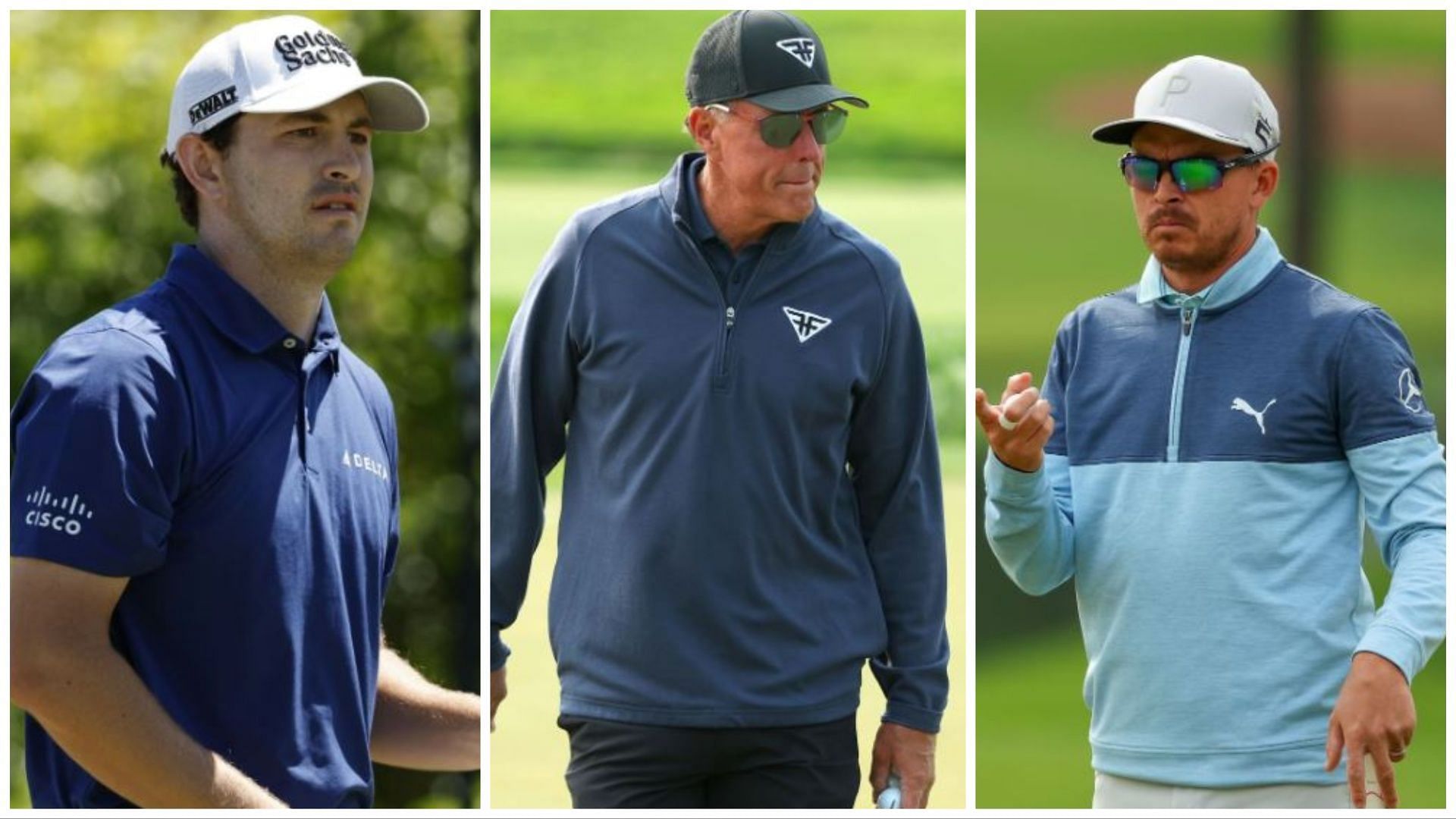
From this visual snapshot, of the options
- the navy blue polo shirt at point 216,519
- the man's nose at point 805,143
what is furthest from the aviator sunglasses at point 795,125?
the navy blue polo shirt at point 216,519

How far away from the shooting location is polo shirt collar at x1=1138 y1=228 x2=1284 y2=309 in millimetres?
3277

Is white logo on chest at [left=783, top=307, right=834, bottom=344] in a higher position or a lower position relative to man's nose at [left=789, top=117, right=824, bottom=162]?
lower

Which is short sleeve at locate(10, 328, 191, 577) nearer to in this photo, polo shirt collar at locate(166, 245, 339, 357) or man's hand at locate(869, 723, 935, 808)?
polo shirt collar at locate(166, 245, 339, 357)

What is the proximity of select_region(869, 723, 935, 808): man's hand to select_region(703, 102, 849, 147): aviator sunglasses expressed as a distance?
99 centimetres

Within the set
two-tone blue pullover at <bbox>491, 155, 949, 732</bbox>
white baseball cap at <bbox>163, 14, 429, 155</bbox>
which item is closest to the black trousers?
two-tone blue pullover at <bbox>491, 155, 949, 732</bbox>

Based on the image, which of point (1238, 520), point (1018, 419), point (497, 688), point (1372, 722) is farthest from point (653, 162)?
point (1372, 722)

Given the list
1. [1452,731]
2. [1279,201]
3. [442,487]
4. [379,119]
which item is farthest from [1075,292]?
[442,487]

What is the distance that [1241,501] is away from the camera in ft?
10.4

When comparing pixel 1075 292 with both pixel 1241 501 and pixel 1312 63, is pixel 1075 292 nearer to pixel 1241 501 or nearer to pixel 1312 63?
pixel 1312 63

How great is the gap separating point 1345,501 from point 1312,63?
2260 millimetres

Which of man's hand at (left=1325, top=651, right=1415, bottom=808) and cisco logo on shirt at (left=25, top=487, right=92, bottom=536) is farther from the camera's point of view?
man's hand at (left=1325, top=651, right=1415, bottom=808)

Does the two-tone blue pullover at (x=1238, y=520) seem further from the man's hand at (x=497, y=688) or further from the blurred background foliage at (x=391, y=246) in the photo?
the blurred background foliage at (x=391, y=246)

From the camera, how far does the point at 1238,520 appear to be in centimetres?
318

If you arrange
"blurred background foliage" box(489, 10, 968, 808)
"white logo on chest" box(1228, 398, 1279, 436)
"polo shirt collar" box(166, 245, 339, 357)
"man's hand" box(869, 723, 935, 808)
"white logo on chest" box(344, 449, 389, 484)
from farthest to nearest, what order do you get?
"blurred background foliage" box(489, 10, 968, 808), "man's hand" box(869, 723, 935, 808), "white logo on chest" box(1228, 398, 1279, 436), "white logo on chest" box(344, 449, 389, 484), "polo shirt collar" box(166, 245, 339, 357)
